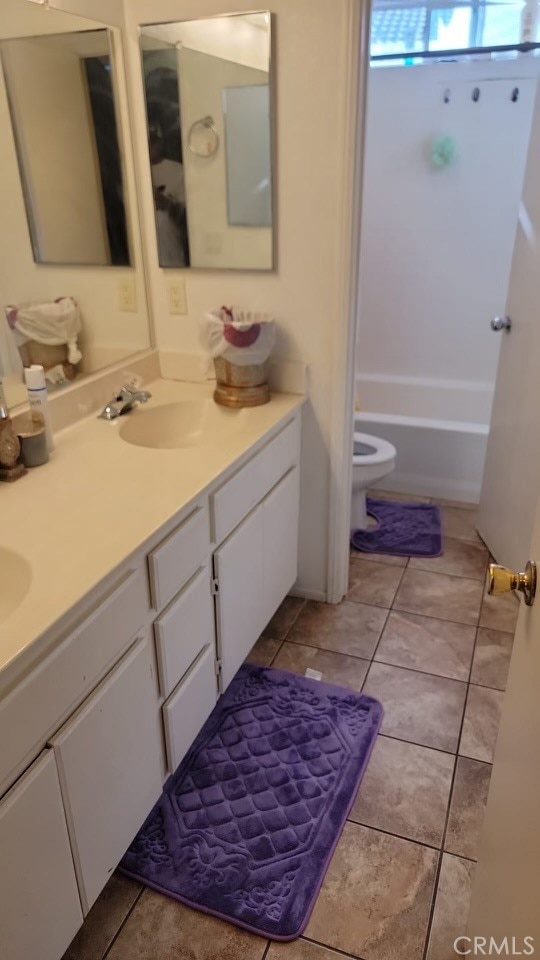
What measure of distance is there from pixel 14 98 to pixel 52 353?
0.61 metres

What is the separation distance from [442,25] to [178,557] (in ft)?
10.3

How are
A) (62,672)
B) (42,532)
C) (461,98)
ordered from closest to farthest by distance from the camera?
(62,672) → (42,532) → (461,98)

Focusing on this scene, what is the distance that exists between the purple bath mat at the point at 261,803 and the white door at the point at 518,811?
482 millimetres

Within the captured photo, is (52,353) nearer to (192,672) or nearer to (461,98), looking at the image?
(192,672)

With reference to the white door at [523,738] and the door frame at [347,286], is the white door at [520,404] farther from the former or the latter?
the door frame at [347,286]

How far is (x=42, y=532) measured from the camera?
126cm

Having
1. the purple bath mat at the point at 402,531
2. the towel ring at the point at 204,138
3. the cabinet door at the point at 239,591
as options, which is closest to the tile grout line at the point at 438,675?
the cabinet door at the point at 239,591

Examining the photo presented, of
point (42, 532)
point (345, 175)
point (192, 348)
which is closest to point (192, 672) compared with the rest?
point (42, 532)

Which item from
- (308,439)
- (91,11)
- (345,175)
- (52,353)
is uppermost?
(91,11)

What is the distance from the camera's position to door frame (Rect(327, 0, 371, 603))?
1.72m

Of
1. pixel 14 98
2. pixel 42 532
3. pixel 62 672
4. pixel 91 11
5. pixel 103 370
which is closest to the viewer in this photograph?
pixel 62 672

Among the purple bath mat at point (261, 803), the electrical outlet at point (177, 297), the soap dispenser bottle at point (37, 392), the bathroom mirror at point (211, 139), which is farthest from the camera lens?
the electrical outlet at point (177, 297)

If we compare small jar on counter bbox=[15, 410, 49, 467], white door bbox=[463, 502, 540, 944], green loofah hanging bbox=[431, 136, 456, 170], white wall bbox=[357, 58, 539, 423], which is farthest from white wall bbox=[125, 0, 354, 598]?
green loofah hanging bbox=[431, 136, 456, 170]

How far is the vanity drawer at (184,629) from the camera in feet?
4.59
